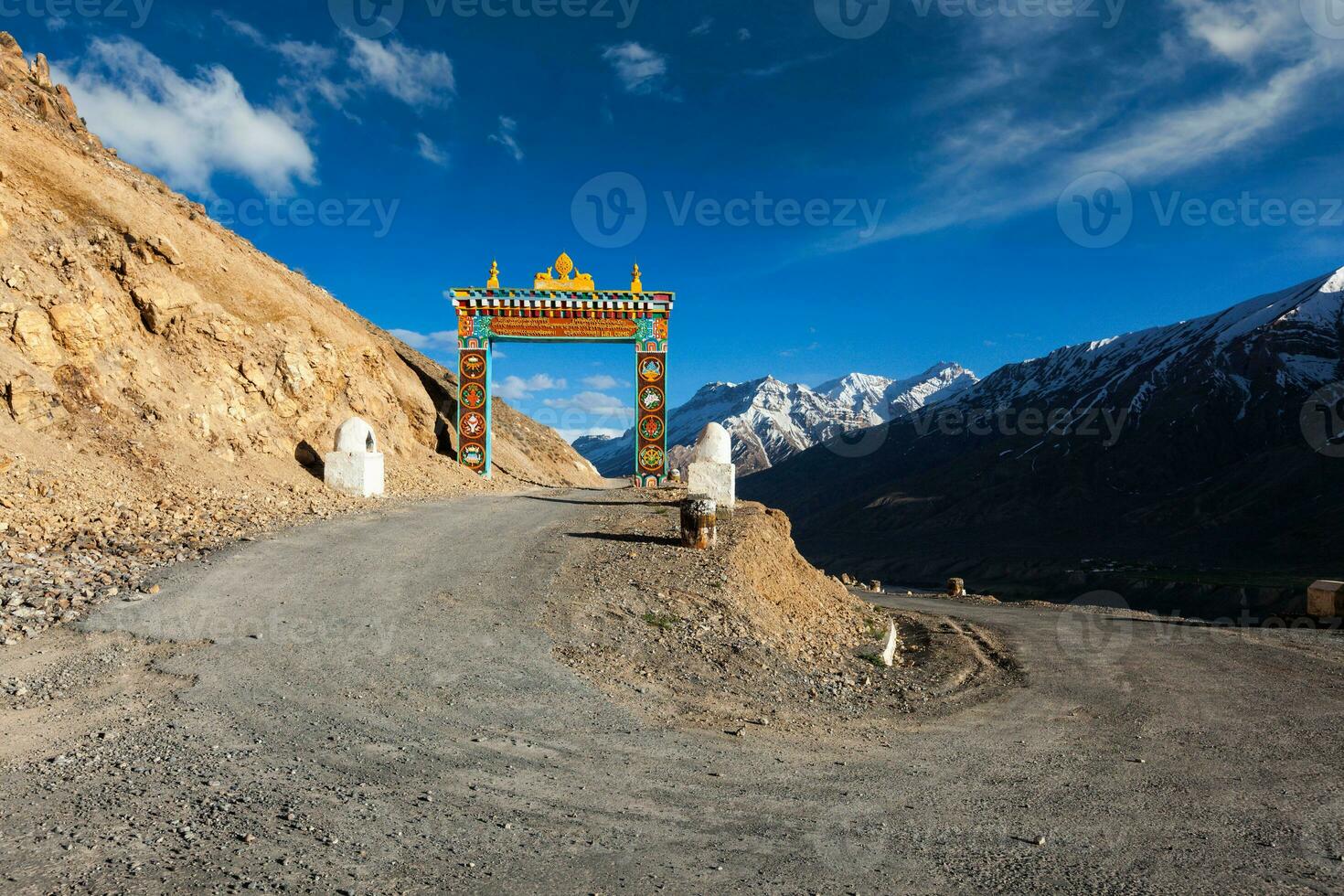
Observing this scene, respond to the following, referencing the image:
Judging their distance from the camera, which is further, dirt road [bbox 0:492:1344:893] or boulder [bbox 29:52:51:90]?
boulder [bbox 29:52:51:90]

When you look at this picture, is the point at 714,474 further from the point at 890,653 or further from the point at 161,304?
the point at 161,304

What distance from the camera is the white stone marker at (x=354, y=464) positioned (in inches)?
679

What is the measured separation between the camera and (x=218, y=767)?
544 centimetres

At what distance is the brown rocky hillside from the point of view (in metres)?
10.9

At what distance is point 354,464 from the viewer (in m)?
17.3

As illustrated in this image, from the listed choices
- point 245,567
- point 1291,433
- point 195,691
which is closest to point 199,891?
point 195,691

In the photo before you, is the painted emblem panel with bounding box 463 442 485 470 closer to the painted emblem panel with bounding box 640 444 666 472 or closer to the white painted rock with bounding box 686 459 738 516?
the painted emblem panel with bounding box 640 444 666 472

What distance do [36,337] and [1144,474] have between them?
130890mm

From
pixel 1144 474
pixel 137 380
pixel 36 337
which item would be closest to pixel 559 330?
pixel 137 380

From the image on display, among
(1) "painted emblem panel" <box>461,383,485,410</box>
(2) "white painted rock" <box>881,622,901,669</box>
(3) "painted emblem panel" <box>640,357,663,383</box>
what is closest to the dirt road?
(2) "white painted rock" <box>881,622,901,669</box>

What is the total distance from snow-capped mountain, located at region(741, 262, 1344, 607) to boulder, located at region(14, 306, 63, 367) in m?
83.1

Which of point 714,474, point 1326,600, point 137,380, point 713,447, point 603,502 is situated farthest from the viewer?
point 603,502

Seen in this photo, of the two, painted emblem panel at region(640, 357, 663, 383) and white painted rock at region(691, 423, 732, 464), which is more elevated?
painted emblem panel at region(640, 357, 663, 383)

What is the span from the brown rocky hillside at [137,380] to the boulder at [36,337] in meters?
0.03
